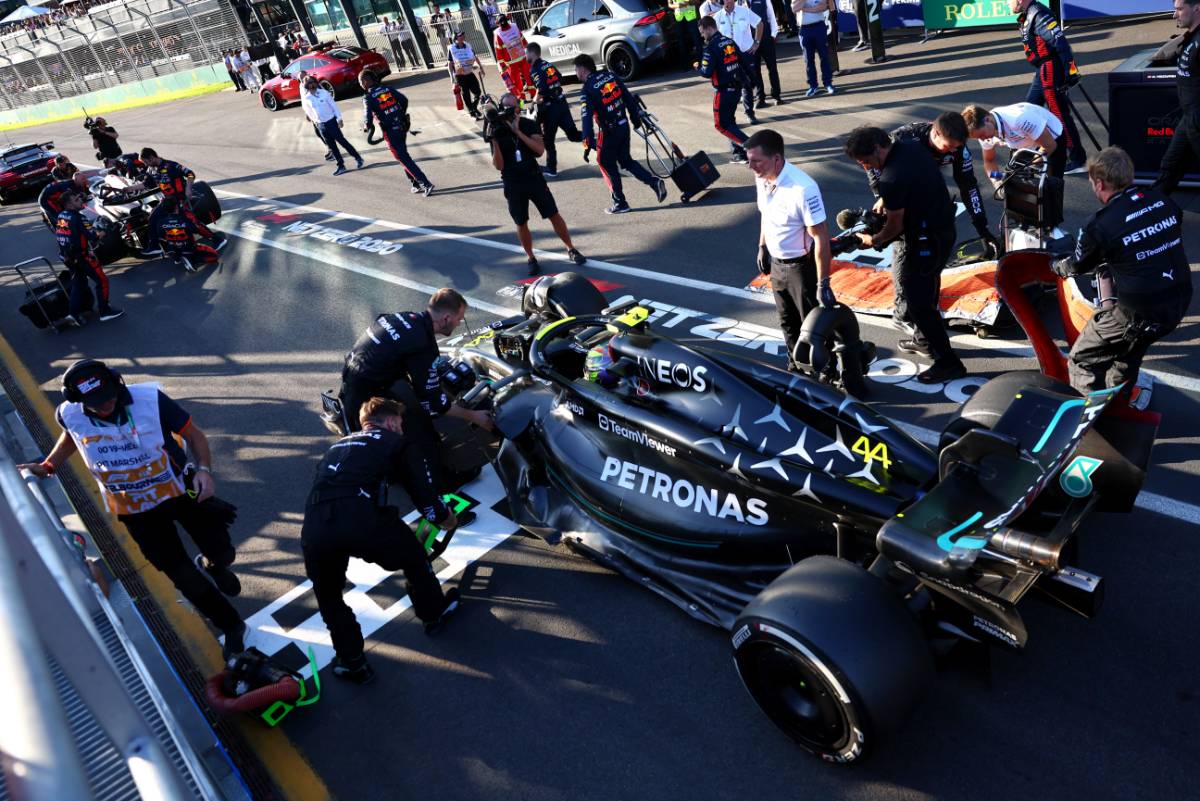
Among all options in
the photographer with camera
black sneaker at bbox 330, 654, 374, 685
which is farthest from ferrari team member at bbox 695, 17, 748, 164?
black sneaker at bbox 330, 654, 374, 685

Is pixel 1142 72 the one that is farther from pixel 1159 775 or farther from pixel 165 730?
pixel 165 730

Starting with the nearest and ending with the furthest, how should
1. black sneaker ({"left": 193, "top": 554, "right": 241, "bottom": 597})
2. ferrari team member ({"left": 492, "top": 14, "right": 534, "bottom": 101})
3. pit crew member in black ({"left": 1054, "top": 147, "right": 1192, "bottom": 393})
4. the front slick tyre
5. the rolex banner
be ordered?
the front slick tyre
pit crew member in black ({"left": 1054, "top": 147, "right": 1192, "bottom": 393})
black sneaker ({"left": 193, "top": 554, "right": 241, "bottom": 597})
the rolex banner
ferrari team member ({"left": 492, "top": 14, "right": 534, "bottom": 101})

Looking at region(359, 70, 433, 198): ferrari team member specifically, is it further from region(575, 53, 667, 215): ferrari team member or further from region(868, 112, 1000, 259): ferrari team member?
region(868, 112, 1000, 259): ferrari team member

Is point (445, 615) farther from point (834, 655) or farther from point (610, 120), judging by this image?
point (610, 120)

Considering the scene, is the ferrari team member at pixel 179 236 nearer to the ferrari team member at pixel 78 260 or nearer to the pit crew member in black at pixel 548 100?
the ferrari team member at pixel 78 260

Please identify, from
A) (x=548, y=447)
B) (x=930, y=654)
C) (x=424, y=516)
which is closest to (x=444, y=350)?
(x=548, y=447)

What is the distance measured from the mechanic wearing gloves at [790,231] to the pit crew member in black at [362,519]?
2.80m

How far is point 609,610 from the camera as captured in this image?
15.4ft

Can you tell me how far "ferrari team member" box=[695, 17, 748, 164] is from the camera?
10742mm

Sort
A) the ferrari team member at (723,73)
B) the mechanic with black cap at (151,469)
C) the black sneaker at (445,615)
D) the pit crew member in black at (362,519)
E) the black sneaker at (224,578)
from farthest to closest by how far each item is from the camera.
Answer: the ferrari team member at (723,73) → the black sneaker at (224,578) → the black sneaker at (445,615) → the mechanic with black cap at (151,469) → the pit crew member in black at (362,519)

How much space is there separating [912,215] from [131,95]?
4130 centimetres

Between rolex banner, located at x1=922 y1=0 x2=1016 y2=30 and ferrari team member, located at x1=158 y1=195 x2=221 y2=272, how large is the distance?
1297cm

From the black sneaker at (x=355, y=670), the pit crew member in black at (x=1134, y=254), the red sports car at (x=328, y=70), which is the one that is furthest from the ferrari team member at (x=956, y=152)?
the red sports car at (x=328, y=70)

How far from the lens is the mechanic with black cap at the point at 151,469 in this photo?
456 centimetres
